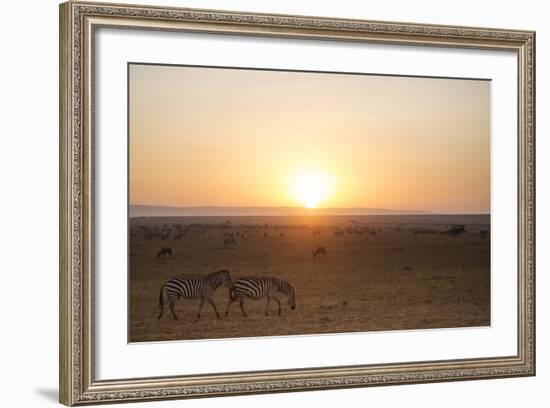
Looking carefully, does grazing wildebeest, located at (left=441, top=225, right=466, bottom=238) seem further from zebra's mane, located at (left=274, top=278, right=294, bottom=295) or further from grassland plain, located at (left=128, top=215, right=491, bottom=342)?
zebra's mane, located at (left=274, top=278, right=294, bottom=295)

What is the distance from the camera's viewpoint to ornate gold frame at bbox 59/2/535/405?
5863 mm

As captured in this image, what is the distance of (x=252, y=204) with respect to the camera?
20.7 feet

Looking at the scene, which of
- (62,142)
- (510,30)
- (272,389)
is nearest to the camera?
(62,142)

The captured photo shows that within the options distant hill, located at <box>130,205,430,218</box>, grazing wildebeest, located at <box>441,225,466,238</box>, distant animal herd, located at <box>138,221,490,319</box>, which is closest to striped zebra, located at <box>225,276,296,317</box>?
distant animal herd, located at <box>138,221,490,319</box>

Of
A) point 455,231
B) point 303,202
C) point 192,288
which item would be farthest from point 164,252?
point 455,231

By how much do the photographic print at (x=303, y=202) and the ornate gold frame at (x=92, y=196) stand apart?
222mm

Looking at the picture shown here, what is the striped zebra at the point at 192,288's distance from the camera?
6.12m

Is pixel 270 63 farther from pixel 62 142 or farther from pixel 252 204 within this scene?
pixel 62 142

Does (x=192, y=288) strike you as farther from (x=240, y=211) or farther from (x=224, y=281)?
(x=240, y=211)

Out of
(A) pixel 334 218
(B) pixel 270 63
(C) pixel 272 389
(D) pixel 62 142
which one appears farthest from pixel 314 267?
(D) pixel 62 142

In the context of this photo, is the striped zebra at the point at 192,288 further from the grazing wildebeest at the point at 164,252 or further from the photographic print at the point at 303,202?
the grazing wildebeest at the point at 164,252

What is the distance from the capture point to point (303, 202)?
6.40 m

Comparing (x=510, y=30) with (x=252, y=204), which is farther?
(x=510, y=30)

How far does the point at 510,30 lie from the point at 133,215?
2.48 m
